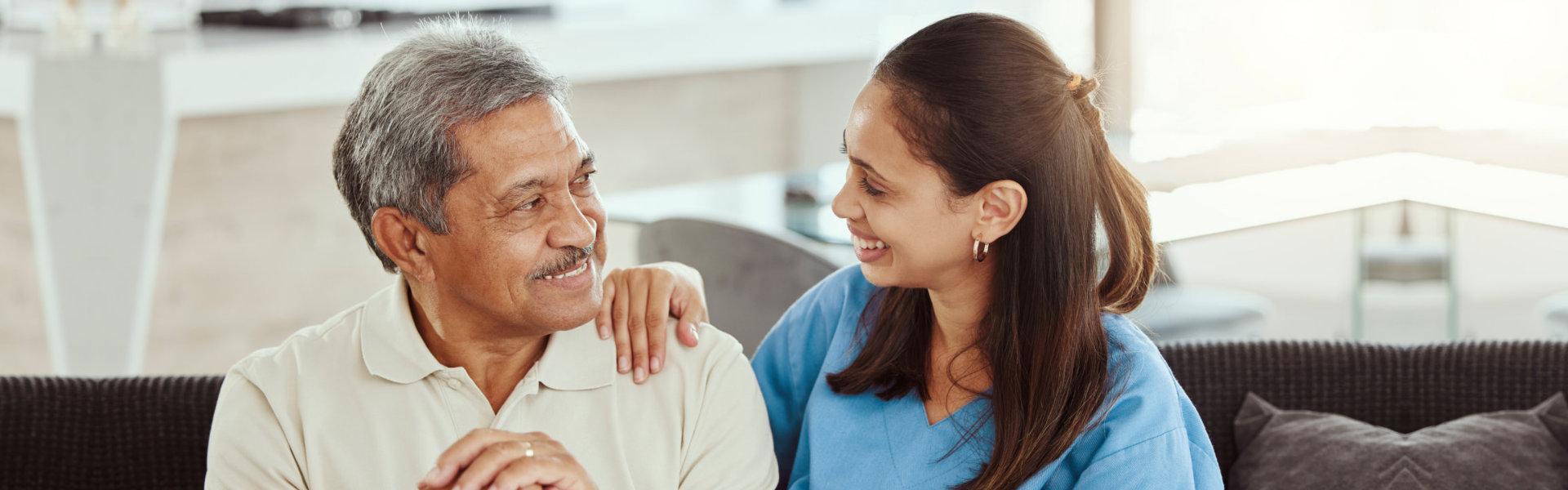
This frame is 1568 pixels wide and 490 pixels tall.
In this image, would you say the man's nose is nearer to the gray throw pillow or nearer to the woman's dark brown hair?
the woman's dark brown hair

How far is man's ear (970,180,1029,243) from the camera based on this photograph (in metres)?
1.29

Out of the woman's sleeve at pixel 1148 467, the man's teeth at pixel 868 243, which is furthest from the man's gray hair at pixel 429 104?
the woman's sleeve at pixel 1148 467

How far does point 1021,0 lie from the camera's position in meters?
5.39

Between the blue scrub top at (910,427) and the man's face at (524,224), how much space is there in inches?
13.0

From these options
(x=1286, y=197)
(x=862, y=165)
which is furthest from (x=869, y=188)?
(x=1286, y=197)

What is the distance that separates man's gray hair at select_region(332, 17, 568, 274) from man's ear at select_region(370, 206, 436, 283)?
0.01 m

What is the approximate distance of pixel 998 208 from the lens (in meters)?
1.31

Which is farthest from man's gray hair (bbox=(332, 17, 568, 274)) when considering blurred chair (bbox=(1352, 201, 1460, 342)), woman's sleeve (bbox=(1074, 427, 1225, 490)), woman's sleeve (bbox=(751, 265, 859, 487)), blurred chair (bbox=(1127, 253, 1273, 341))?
blurred chair (bbox=(1352, 201, 1460, 342))

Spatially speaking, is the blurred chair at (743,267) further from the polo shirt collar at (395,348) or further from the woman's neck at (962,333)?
the polo shirt collar at (395,348)

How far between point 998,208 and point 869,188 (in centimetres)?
13

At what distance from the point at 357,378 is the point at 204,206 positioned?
2.59 metres

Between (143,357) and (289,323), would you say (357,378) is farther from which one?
(289,323)

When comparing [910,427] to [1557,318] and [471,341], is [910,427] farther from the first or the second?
[1557,318]

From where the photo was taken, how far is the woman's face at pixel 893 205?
1290 mm
